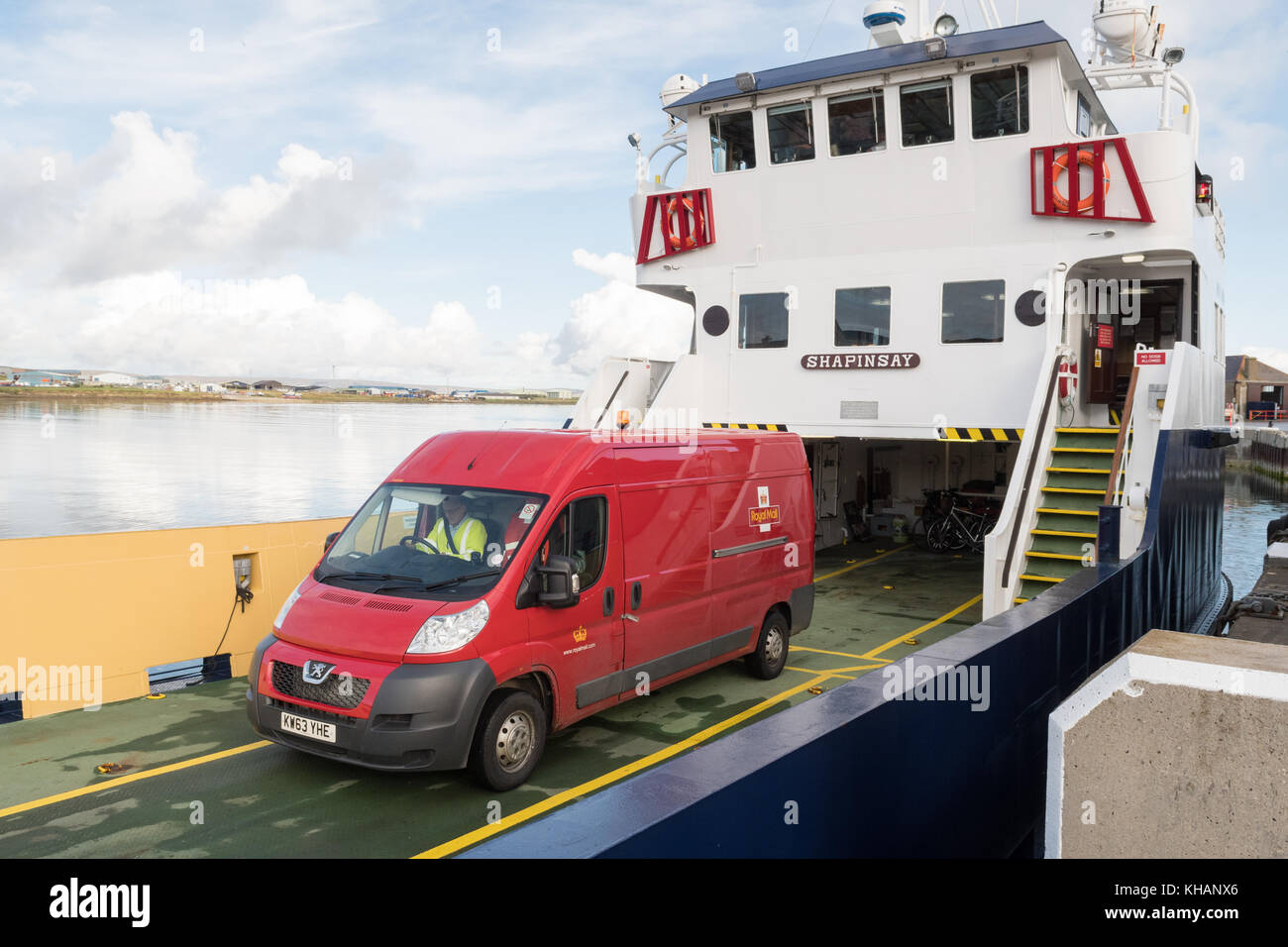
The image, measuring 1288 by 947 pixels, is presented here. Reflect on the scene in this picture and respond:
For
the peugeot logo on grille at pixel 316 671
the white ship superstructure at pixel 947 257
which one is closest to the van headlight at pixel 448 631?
the peugeot logo on grille at pixel 316 671

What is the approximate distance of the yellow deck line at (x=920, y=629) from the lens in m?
9.82

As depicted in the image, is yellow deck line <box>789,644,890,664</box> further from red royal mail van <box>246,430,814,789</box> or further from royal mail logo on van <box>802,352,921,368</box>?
royal mail logo on van <box>802,352,921,368</box>

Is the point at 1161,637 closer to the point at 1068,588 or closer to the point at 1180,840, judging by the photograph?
the point at 1180,840

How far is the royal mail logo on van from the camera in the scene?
1303cm

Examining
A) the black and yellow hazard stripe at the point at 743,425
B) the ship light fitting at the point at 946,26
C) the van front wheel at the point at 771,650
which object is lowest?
the van front wheel at the point at 771,650

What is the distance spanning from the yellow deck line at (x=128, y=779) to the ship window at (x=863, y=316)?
9.51 m

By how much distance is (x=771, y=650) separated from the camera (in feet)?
28.8

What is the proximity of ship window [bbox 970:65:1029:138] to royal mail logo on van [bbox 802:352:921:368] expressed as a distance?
3010 millimetres

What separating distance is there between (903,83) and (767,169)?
7.17ft

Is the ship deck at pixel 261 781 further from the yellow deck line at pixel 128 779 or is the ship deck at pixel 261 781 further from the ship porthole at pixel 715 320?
the ship porthole at pixel 715 320

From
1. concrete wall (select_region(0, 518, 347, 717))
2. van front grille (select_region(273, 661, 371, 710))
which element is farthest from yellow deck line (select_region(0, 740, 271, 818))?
concrete wall (select_region(0, 518, 347, 717))

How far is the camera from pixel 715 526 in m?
8.05
